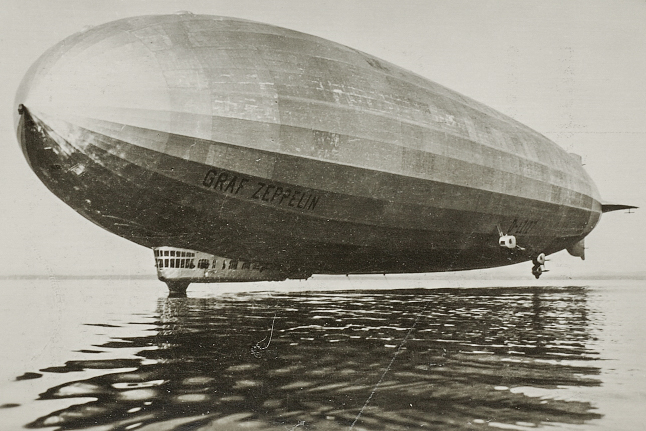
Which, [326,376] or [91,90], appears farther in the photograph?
[91,90]

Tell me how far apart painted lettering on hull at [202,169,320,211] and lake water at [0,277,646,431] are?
2728 millimetres

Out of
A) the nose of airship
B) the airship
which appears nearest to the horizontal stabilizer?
the airship

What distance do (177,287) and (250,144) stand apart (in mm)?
12844

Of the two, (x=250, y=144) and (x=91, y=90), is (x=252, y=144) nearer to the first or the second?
(x=250, y=144)

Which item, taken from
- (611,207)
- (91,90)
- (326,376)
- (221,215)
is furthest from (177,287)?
(611,207)

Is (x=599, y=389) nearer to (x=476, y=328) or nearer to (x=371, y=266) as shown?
(x=476, y=328)

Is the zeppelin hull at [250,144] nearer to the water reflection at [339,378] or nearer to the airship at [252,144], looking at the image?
the airship at [252,144]

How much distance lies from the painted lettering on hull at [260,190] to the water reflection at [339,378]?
8.95ft

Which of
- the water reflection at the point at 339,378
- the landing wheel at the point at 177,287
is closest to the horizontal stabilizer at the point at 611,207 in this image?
the water reflection at the point at 339,378

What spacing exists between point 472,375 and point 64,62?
28.6ft

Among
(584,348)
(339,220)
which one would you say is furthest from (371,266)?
(584,348)

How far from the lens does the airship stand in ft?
33.2

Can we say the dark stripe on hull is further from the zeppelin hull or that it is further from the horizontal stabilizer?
the horizontal stabilizer

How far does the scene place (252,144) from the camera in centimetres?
1102
